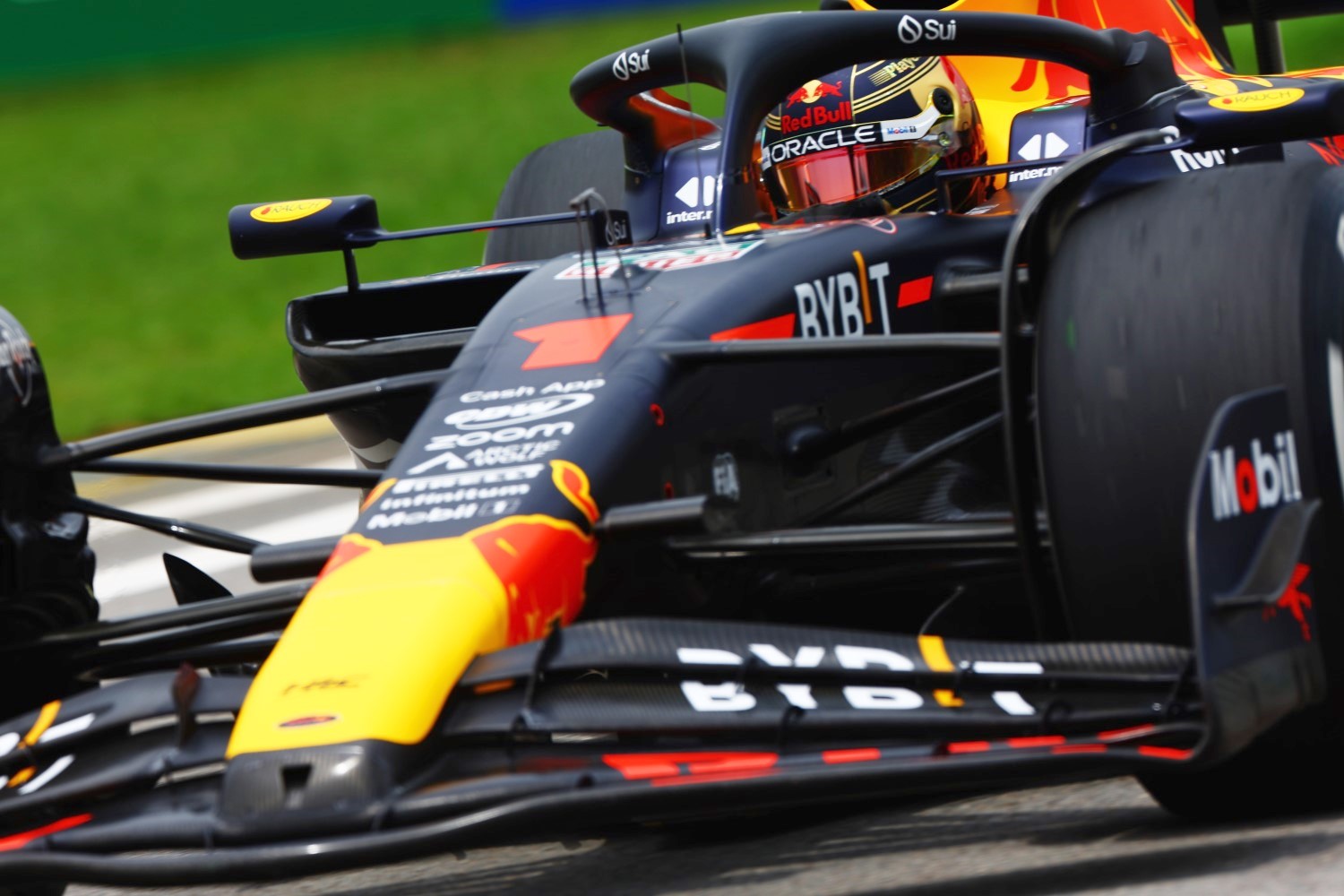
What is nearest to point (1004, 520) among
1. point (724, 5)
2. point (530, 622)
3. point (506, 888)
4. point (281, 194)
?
point (530, 622)

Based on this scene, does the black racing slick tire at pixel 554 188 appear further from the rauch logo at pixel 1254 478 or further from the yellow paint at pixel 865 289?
the rauch logo at pixel 1254 478

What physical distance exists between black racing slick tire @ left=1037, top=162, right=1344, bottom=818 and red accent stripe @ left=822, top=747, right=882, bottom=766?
18.5 inches

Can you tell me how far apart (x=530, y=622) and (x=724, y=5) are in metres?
17.2

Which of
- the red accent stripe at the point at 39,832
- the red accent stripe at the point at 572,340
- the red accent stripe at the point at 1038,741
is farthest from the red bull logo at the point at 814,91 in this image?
the red accent stripe at the point at 39,832

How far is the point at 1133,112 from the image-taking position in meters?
4.63

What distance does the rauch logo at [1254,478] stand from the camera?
2816 millimetres

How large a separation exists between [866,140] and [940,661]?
6.35 ft

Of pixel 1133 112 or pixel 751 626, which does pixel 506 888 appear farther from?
pixel 1133 112

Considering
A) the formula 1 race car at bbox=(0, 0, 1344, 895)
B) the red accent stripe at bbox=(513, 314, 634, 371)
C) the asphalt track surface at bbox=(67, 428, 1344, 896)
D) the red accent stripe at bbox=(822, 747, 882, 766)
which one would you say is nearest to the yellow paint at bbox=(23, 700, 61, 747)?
the formula 1 race car at bbox=(0, 0, 1344, 895)

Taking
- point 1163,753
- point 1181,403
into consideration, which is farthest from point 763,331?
point 1163,753

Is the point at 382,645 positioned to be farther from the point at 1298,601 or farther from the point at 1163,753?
the point at 1298,601

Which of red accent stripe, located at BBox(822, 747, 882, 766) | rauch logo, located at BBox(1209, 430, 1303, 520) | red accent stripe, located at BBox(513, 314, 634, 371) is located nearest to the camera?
red accent stripe, located at BBox(822, 747, 882, 766)

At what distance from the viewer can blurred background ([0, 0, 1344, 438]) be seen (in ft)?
44.8

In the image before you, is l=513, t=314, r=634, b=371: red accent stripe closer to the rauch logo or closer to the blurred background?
the rauch logo
